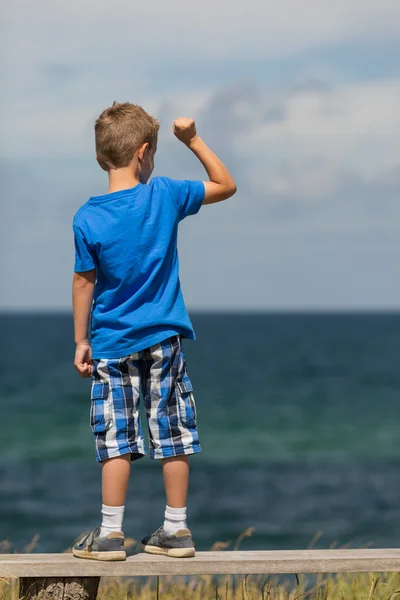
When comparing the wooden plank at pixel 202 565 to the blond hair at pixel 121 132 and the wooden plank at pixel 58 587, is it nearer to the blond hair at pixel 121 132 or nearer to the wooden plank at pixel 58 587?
the wooden plank at pixel 58 587

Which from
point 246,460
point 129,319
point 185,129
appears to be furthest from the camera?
point 246,460

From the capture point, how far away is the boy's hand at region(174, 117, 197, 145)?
157 inches

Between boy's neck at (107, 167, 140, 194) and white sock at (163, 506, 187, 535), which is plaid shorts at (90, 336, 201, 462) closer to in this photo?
white sock at (163, 506, 187, 535)

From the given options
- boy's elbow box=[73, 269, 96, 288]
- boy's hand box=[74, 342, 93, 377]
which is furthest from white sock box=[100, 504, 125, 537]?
boy's elbow box=[73, 269, 96, 288]

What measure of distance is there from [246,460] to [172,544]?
2075 cm

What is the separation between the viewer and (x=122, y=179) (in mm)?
3963

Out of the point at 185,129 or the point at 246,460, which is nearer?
the point at 185,129

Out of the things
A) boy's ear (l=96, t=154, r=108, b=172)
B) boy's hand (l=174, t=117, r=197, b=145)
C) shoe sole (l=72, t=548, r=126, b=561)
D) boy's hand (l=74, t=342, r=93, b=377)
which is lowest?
shoe sole (l=72, t=548, r=126, b=561)

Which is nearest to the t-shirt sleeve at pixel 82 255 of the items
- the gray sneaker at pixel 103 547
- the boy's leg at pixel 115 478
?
the boy's leg at pixel 115 478

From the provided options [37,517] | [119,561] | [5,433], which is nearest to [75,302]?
[119,561]

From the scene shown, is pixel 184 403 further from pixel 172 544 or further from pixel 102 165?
pixel 102 165

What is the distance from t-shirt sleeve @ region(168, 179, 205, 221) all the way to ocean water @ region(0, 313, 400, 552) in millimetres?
7088

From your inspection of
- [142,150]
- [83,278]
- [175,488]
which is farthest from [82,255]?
[175,488]

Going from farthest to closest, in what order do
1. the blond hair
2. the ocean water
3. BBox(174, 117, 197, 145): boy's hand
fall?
the ocean water < BBox(174, 117, 197, 145): boy's hand < the blond hair
